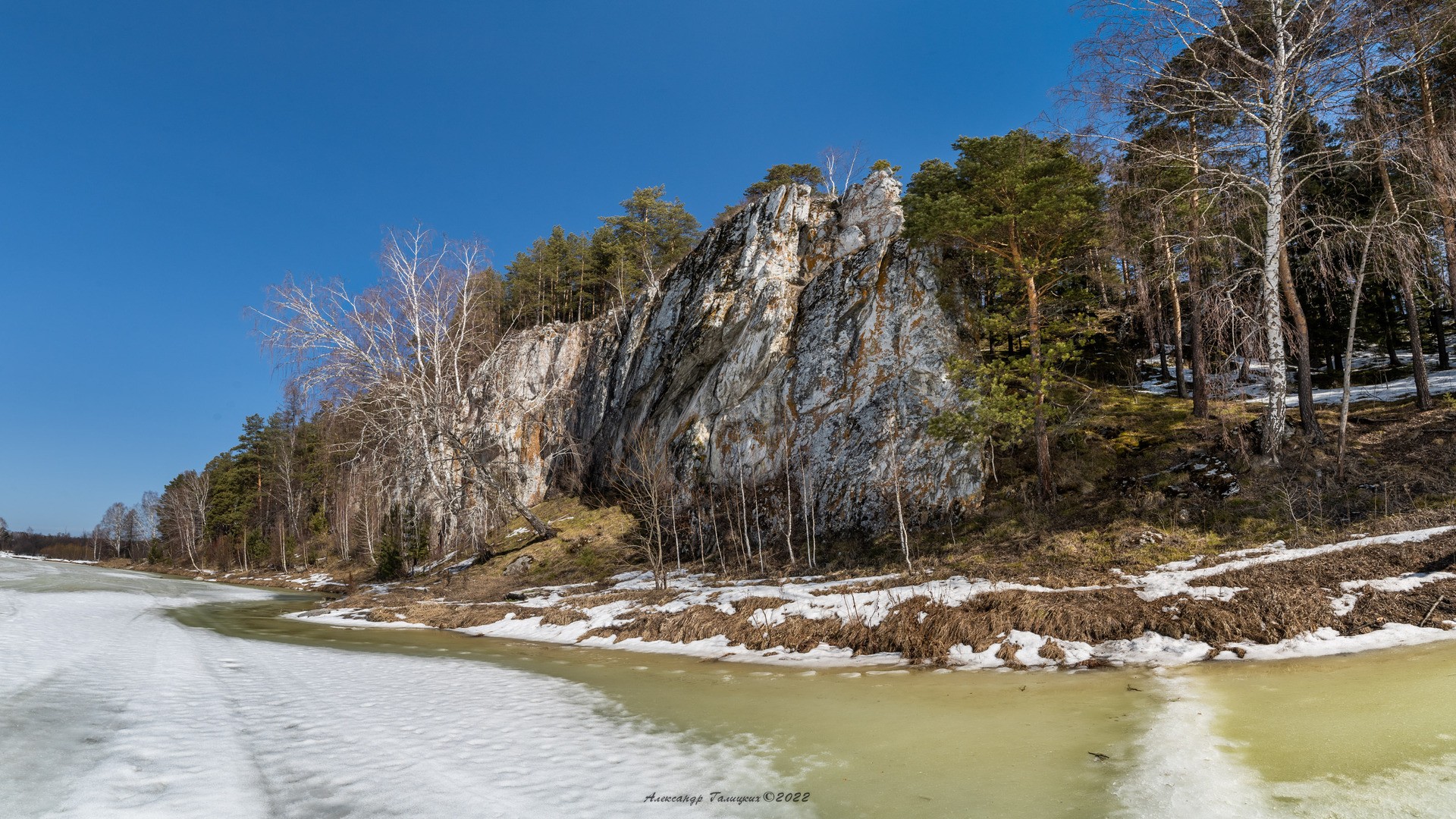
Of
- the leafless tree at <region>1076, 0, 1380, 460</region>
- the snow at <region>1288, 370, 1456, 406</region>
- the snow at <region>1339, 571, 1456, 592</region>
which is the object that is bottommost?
the snow at <region>1339, 571, 1456, 592</region>

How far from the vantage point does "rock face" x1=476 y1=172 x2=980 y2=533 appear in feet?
66.7

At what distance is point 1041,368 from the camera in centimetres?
1579

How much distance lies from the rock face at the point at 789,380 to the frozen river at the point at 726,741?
418 inches

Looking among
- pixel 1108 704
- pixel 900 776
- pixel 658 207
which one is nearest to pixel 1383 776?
pixel 1108 704

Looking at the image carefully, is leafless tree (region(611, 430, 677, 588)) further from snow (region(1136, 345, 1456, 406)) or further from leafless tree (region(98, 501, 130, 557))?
leafless tree (region(98, 501, 130, 557))

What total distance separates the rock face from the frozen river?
34.8 ft

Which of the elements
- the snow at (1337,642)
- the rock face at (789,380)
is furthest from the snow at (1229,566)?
the rock face at (789,380)

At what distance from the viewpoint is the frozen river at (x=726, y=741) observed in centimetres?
376

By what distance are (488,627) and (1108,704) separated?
1284cm

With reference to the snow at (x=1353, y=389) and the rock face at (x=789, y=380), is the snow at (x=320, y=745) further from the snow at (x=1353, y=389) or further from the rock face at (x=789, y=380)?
the snow at (x=1353, y=389)

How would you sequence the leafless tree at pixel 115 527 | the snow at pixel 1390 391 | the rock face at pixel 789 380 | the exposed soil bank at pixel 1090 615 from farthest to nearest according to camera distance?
the leafless tree at pixel 115 527 → the rock face at pixel 789 380 → the snow at pixel 1390 391 → the exposed soil bank at pixel 1090 615

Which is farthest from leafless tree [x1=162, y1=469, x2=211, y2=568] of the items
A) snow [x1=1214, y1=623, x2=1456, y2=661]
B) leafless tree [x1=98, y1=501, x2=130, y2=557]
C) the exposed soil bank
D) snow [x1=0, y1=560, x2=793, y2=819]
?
snow [x1=1214, y1=623, x2=1456, y2=661]

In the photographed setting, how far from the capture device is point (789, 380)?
80.6 feet

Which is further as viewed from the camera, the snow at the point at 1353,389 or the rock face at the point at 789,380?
the rock face at the point at 789,380
